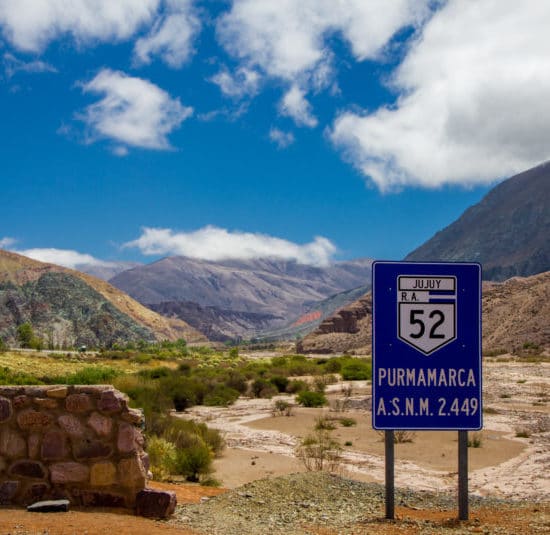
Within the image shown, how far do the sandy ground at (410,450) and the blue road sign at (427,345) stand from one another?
Answer: 582 cm

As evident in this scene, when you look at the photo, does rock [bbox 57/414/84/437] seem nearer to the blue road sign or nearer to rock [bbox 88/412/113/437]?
rock [bbox 88/412/113/437]

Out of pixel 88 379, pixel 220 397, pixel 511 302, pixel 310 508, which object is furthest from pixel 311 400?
pixel 511 302

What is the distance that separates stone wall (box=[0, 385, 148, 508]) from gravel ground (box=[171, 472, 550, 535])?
1.00 meters

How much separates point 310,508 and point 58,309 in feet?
378

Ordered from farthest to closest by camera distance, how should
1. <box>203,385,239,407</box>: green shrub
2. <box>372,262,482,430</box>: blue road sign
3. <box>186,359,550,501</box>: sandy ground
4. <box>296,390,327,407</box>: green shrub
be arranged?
<box>203,385,239,407</box>: green shrub < <box>296,390,327,407</box>: green shrub < <box>186,359,550,501</box>: sandy ground < <box>372,262,482,430</box>: blue road sign

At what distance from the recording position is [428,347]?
8.54 meters

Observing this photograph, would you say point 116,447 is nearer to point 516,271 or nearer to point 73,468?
point 73,468

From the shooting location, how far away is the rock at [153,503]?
8672mm

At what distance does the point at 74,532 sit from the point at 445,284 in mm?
5207

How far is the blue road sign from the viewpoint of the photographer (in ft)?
27.8

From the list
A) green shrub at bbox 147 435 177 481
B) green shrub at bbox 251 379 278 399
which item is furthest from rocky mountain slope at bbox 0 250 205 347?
green shrub at bbox 147 435 177 481

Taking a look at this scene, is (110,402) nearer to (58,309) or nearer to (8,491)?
(8,491)

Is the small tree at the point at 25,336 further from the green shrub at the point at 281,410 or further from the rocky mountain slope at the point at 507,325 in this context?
the green shrub at the point at 281,410

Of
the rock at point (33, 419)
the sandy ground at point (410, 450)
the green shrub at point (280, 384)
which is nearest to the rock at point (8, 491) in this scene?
the rock at point (33, 419)
